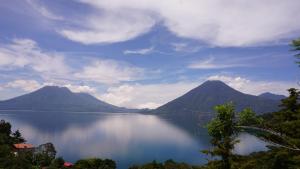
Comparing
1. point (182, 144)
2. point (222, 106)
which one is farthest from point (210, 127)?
point (182, 144)

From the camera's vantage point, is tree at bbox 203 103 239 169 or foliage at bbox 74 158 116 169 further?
foliage at bbox 74 158 116 169

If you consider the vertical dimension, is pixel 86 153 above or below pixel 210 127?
below

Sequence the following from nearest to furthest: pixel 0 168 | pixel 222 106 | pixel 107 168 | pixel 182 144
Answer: pixel 222 106 → pixel 0 168 → pixel 107 168 → pixel 182 144

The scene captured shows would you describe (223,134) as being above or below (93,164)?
above

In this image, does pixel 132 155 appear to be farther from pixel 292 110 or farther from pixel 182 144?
pixel 292 110

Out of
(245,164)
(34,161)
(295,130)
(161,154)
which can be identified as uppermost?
(295,130)

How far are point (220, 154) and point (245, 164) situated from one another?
5.33ft

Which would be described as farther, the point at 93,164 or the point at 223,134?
the point at 93,164

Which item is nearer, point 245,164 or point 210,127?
point 245,164

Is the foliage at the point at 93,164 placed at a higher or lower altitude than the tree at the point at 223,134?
lower

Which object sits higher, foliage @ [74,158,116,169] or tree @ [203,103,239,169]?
tree @ [203,103,239,169]

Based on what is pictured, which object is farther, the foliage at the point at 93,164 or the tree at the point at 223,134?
the foliage at the point at 93,164

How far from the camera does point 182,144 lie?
149 metres

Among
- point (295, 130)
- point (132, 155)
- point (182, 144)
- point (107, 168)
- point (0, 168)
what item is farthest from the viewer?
point (182, 144)
